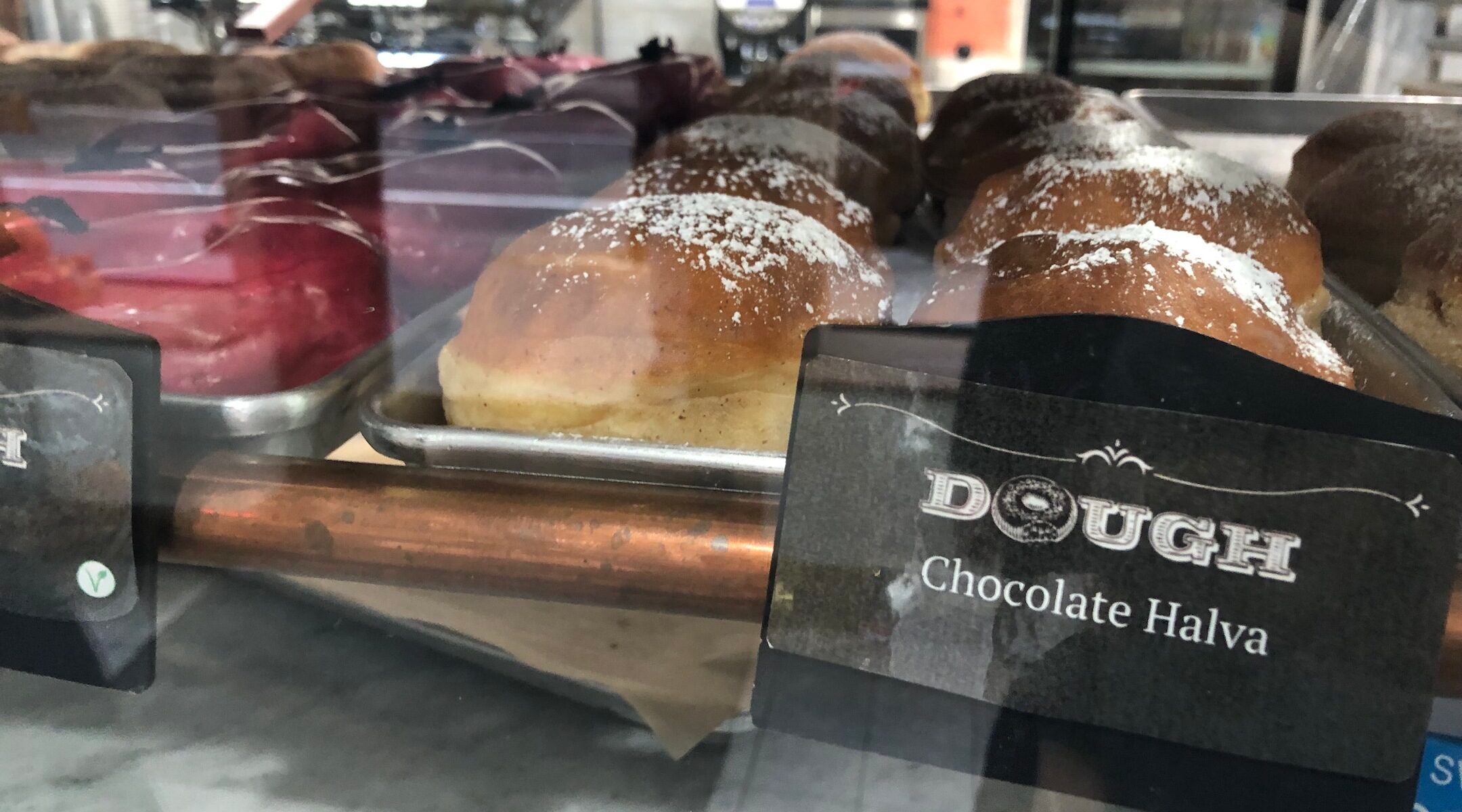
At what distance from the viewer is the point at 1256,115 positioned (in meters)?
1.38

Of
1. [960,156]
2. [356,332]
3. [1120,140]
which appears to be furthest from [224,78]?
[1120,140]

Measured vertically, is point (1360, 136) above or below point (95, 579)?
above

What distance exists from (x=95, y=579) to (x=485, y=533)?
9.1 inches

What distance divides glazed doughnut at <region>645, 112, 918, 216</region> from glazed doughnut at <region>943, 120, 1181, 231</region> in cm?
8

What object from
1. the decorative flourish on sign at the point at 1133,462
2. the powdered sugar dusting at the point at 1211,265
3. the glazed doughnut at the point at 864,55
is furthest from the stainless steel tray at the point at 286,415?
the glazed doughnut at the point at 864,55

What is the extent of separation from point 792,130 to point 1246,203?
0.55 meters

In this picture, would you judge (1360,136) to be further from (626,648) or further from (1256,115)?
(626,648)

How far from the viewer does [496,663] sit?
75cm

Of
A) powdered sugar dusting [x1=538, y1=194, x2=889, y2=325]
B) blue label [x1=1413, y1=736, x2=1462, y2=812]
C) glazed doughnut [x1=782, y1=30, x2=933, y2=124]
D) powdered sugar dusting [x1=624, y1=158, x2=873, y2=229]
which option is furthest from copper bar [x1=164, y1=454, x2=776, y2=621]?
glazed doughnut [x1=782, y1=30, x2=933, y2=124]

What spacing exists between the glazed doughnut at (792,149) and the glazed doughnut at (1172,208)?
0.26m

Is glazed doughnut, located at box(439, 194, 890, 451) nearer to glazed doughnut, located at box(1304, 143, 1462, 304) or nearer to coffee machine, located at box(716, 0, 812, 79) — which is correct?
coffee machine, located at box(716, 0, 812, 79)

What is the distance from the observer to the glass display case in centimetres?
42

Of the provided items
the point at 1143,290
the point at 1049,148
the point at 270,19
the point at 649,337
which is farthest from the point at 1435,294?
the point at 270,19

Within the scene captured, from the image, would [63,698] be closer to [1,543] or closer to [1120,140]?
[1,543]
